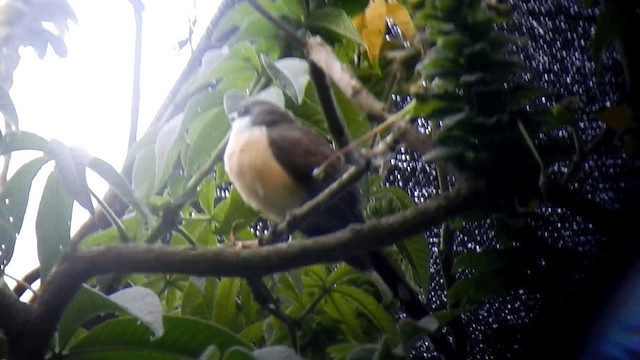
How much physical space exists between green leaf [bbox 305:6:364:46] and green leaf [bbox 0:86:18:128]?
34 centimetres

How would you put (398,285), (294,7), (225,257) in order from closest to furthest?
(225,257) < (294,7) < (398,285)

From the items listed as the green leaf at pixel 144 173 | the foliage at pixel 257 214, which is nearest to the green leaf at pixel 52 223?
the foliage at pixel 257 214

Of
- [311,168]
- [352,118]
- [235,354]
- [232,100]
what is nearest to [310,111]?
[352,118]

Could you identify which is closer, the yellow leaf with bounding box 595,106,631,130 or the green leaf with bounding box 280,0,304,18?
the yellow leaf with bounding box 595,106,631,130

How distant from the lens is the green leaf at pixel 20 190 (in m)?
0.78

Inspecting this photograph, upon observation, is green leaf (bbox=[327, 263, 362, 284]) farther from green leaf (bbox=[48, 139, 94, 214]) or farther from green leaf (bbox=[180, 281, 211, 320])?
green leaf (bbox=[48, 139, 94, 214])

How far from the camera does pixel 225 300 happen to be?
1.00m

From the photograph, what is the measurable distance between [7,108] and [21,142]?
0.11 m

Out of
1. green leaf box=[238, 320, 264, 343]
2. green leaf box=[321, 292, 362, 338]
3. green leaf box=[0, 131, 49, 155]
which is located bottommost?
green leaf box=[321, 292, 362, 338]

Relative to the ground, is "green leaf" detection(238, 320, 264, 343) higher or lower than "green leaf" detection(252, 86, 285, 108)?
lower

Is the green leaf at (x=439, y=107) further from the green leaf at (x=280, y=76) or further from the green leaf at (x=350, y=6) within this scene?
the green leaf at (x=350, y=6)

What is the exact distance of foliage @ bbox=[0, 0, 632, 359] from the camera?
2.27 ft

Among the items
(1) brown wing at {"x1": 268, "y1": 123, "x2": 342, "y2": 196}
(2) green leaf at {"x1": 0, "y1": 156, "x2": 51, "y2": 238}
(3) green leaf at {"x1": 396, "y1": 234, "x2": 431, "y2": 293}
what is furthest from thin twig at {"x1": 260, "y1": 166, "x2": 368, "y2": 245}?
(1) brown wing at {"x1": 268, "y1": 123, "x2": 342, "y2": 196}

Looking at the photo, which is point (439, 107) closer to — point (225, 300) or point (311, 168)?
point (225, 300)
